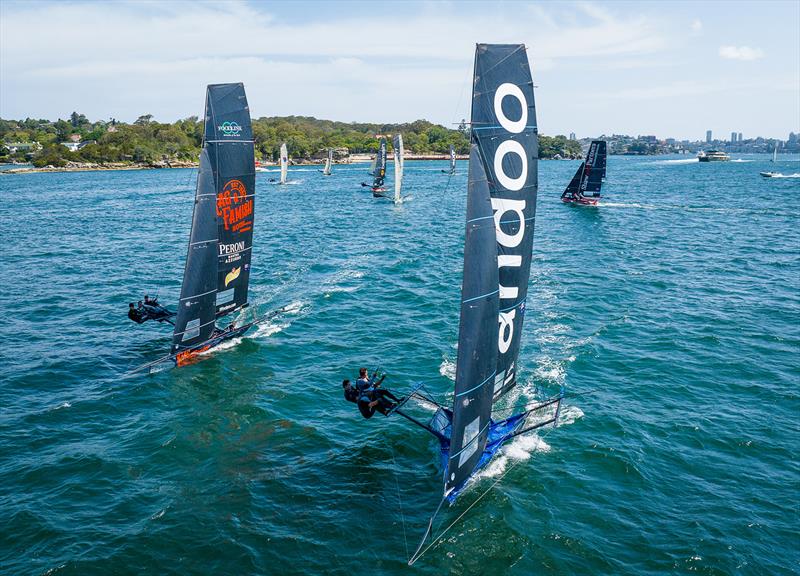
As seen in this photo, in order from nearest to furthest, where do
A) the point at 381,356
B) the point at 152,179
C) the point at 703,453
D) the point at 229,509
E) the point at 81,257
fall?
the point at 229,509
the point at 703,453
the point at 381,356
the point at 81,257
the point at 152,179

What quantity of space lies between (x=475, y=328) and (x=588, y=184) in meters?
70.3

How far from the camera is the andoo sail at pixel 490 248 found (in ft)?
43.4

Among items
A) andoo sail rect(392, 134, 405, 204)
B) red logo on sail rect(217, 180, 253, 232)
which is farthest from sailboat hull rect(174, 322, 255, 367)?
andoo sail rect(392, 134, 405, 204)

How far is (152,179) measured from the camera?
127000 millimetres

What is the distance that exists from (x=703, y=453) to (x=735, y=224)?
5170 cm

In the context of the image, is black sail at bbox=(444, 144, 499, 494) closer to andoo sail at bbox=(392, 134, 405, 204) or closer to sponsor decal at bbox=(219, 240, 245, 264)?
sponsor decal at bbox=(219, 240, 245, 264)

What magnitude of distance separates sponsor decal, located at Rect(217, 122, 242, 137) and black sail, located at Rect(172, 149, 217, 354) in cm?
147

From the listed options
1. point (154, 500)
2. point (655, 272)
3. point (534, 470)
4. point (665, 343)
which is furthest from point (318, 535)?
point (655, 272)

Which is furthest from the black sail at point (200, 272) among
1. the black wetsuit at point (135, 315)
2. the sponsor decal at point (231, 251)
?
the black wetsuit at point (135, 315)

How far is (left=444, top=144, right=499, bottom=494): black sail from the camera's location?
12.9 metres

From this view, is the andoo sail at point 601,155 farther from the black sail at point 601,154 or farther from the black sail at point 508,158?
the black sail at point 508,158

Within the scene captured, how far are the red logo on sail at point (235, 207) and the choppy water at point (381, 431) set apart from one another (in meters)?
5.63

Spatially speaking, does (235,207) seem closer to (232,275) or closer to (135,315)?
(232,275)

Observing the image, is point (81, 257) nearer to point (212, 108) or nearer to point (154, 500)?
point (212, 108)
